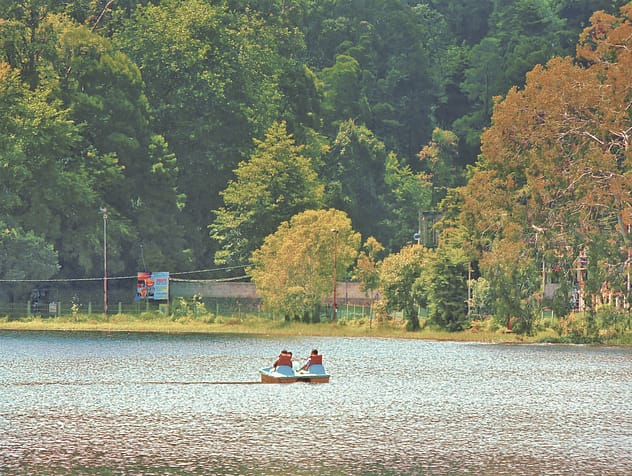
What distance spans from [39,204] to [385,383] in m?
77.9

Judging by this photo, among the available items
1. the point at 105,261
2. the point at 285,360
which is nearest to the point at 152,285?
the point at 105,261

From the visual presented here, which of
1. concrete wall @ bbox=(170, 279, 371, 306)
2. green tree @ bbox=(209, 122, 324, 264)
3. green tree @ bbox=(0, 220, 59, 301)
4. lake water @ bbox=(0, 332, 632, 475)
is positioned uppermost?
green tree @ bbox=(209, 122, 324, 264)

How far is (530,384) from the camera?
60.7 m

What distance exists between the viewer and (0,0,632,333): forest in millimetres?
94000

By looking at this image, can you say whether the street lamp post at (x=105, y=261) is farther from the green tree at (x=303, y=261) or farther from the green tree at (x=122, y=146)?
the green tree at (x=303, y=261)

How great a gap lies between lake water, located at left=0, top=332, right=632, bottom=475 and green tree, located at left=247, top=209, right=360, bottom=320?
35654 millimetres

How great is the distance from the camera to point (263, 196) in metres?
141

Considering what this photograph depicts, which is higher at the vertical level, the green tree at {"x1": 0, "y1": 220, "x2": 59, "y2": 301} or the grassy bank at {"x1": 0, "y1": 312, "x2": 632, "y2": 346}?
the green tree at {"x1": 0, "y1": 220, "x2": 59, "y2": 301}

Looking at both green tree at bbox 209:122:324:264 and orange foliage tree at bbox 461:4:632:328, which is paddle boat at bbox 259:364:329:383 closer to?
orange foliage tree at bbox 461:4:632:328

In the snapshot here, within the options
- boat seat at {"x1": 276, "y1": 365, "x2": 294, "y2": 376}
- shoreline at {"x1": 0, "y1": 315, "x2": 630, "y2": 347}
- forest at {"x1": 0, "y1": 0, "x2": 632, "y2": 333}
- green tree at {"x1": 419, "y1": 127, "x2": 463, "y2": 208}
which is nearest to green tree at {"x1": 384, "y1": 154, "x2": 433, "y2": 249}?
forest at {"x1": 0, "y1": 0, "x2": 632, "y2": 333}

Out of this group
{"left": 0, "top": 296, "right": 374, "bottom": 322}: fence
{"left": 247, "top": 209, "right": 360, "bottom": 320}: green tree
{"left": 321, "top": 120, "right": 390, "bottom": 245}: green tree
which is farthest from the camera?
{"left": 321, "top": 120, "right": 390, "bottom": 245}: green tree

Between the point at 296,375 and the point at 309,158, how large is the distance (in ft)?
311

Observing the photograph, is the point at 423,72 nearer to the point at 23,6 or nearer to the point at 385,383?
the point at 23,6

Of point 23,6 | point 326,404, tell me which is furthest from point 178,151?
point 326,404
